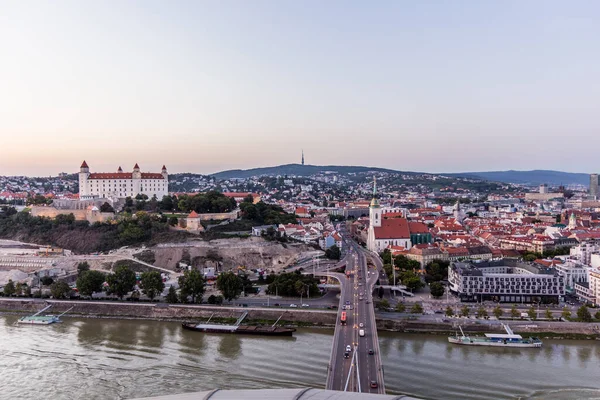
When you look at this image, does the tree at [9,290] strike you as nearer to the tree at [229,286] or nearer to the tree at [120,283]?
the tree at [120,283]

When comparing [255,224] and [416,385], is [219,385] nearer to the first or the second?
[416,385]

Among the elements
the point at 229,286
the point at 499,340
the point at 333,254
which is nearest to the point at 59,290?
the point at 229,286

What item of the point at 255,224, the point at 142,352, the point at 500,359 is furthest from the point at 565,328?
the point at 255,224

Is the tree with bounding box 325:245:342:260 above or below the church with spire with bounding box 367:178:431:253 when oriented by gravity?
below

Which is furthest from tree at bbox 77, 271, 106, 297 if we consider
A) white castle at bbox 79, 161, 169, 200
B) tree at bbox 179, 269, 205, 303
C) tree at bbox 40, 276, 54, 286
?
white castle at bbox 79, 161, 169, 200

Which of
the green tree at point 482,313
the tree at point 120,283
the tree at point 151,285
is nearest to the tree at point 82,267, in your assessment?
the tree at point 120,283

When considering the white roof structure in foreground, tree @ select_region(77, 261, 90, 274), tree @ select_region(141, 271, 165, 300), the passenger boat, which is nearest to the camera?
the white roof structure in foreground

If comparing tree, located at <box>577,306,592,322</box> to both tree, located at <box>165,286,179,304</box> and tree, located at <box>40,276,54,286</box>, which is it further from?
tree, located at <box>40,276,54,286</box>
